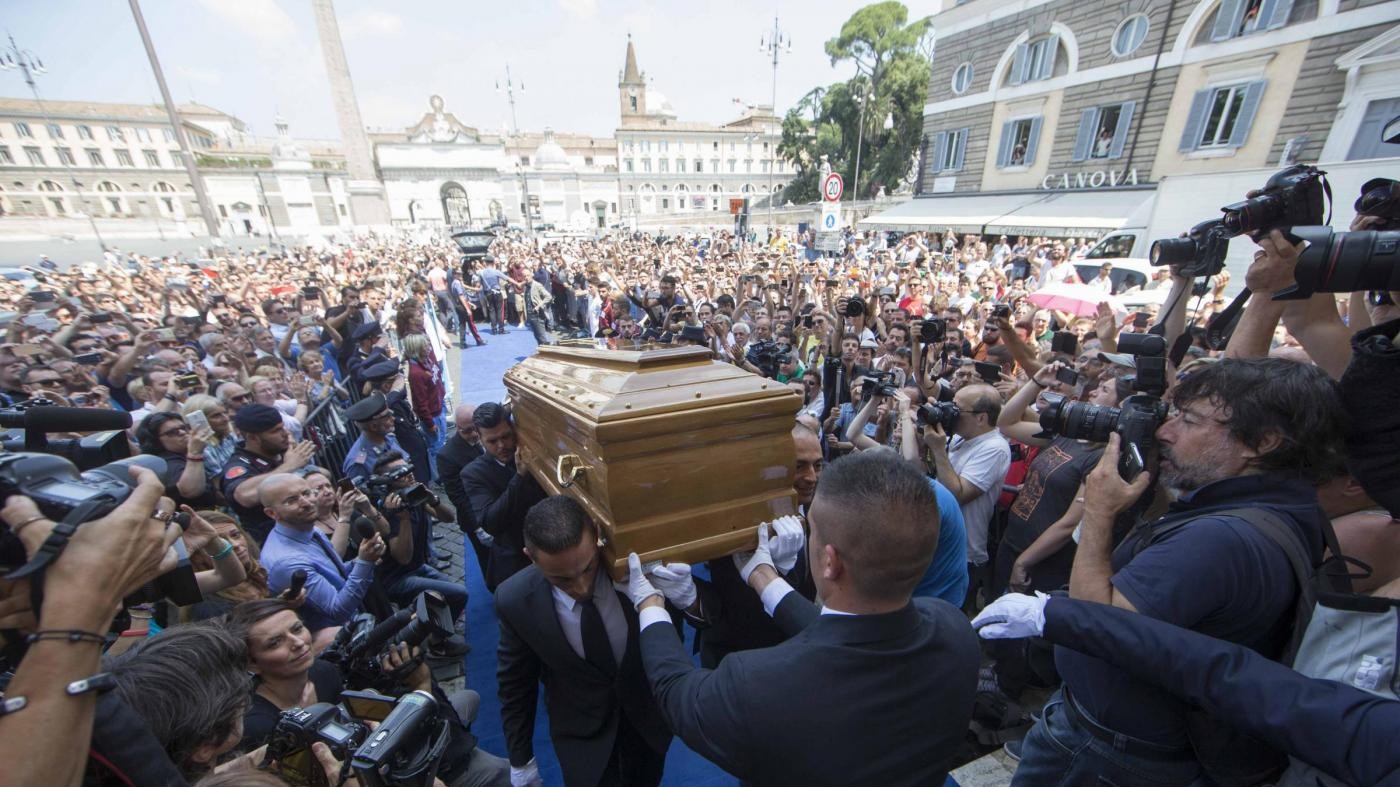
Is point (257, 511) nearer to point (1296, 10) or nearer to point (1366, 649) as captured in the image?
point (1366, 649)

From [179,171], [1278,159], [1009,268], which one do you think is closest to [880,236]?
[1009,268]

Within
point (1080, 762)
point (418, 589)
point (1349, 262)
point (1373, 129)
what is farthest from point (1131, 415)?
point (1373, 129)

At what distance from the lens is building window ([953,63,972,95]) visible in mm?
18766

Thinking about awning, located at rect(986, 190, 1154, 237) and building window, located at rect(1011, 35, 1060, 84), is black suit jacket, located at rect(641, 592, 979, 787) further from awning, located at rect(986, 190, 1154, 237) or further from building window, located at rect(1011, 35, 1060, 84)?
building window, located at rect(1011, 35, 1060, 84)

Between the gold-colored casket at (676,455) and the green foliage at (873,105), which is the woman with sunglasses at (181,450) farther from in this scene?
the green foliage at (873,105)

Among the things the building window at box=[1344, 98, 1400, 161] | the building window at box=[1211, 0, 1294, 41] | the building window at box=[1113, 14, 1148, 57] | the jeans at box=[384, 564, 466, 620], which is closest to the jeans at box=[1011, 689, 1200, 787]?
the jeans at box=[384, 564, 466, 620]

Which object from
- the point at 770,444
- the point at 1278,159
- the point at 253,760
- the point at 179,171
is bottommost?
the point at 253,760

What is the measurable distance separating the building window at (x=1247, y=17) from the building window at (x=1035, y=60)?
3924mm

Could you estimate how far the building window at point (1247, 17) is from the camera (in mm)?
12211

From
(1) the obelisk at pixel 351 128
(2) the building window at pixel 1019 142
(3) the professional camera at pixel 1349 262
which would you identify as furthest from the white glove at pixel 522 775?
(1) the obelisk at pixel 351 128

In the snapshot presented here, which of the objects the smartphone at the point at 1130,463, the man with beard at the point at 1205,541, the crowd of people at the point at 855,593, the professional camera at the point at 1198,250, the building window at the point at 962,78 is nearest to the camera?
the crowd of people at the point at 855,593

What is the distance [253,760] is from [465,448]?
84.9 inches

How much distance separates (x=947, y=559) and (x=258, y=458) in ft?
12.3

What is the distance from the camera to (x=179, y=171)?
46.3 meters
